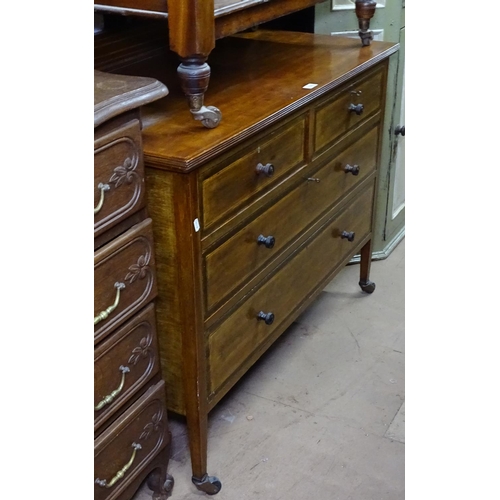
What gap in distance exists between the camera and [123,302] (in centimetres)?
130

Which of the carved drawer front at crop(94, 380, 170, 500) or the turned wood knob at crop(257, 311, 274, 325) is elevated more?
the turned wood knob at crop(257, 311, 274, 325)

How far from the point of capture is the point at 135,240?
1284 millimetres

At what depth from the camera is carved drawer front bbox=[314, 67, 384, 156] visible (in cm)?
177

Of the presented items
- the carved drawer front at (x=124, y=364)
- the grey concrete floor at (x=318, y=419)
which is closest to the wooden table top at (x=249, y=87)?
the carved drawer front at (x=124, y=364)

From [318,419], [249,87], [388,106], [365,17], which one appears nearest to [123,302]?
[249,87]

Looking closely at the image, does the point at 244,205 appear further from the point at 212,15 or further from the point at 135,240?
the point at 212,15

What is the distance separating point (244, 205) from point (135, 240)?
32 cm

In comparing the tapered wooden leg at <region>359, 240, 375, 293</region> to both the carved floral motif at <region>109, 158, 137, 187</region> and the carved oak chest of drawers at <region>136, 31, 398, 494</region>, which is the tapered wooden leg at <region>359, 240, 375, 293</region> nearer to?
the carved oak chest of drawers at <region>136, 31, 398, 494</region>

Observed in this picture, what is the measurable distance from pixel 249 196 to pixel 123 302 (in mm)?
399

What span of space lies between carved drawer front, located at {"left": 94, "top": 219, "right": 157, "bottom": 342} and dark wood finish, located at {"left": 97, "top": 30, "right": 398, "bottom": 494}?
62mm

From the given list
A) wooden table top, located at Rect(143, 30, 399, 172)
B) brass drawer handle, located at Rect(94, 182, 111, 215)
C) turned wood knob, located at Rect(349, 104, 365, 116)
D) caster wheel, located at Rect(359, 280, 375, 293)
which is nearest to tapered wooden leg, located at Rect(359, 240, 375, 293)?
caster wheel, located at Rect(359, 280, 375, 293)

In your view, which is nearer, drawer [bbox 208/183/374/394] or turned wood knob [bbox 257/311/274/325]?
drawer [bbox 208/183/374/394]

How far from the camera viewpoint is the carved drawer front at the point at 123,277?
3.97 feet

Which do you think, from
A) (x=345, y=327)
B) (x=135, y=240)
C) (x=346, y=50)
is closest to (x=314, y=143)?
(x=346, y=50)
